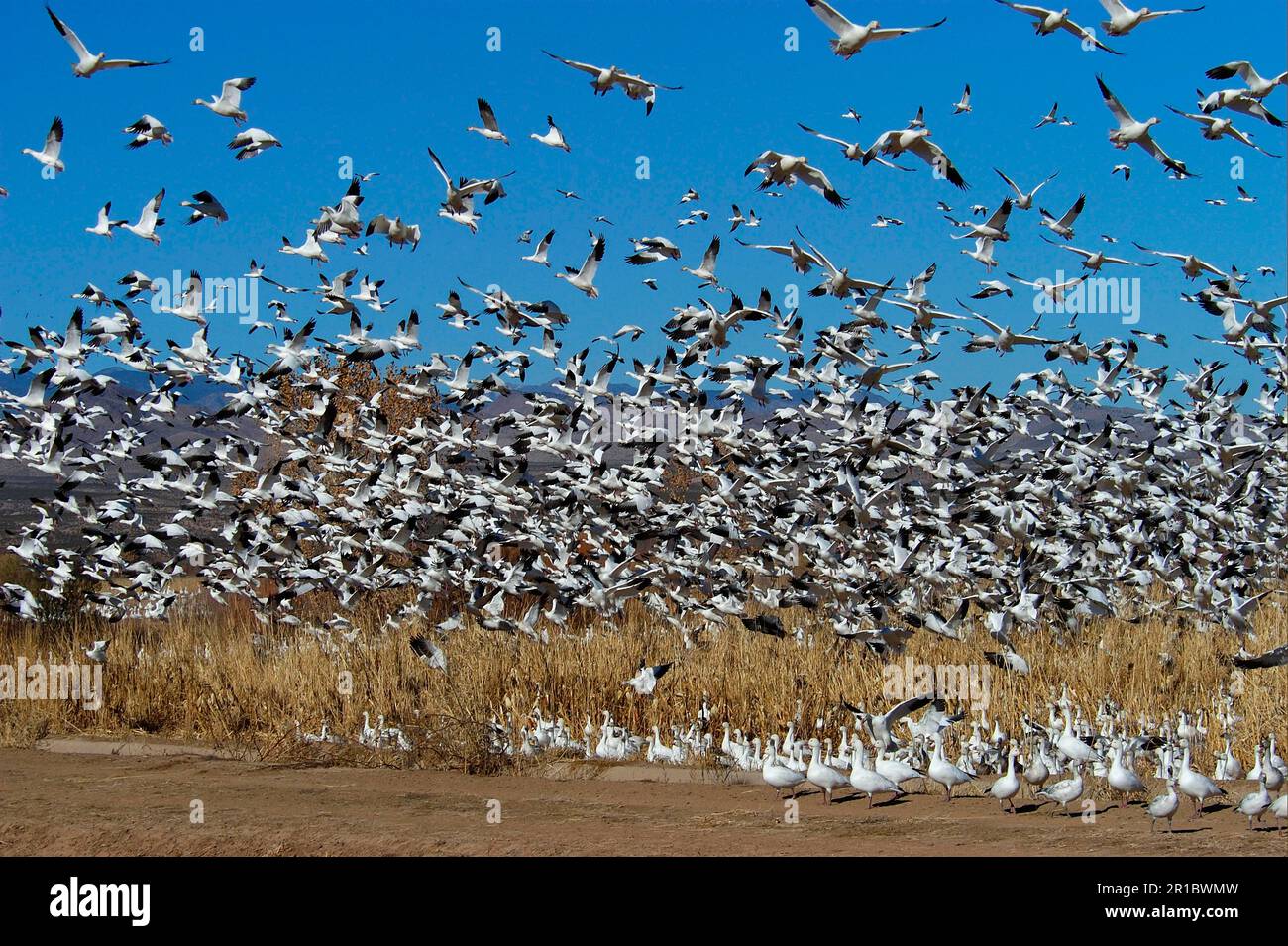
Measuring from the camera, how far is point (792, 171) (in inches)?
569

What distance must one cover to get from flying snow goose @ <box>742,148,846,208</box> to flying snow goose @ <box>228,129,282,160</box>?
222 inches

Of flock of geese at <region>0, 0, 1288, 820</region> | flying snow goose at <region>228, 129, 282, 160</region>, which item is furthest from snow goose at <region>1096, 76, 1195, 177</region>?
flying snow goose at <region>228, 129, 282, 160</region>

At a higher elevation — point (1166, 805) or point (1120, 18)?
point (1120, 18)

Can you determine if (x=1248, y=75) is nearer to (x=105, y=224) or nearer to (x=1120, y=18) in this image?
(x=1120, y=18)

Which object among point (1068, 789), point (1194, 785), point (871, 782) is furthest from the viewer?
point (871, 782)

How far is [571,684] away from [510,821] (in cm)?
342

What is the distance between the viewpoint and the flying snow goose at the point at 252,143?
651 inches

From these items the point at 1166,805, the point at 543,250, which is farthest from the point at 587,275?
the point at 1166,805

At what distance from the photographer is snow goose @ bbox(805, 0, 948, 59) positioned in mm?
12398

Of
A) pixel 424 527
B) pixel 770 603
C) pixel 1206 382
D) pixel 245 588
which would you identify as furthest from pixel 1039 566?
pixel 245 588

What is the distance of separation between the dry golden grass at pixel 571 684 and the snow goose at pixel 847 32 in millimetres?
5478

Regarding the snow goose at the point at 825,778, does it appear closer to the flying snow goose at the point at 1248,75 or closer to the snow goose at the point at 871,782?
the snow goose at the point at 871,782

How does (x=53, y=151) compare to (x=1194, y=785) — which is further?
(x=53, y=151)

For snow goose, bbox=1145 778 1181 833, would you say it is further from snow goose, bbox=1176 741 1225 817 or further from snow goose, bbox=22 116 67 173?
snow goose, bbox=22 116 67 173
